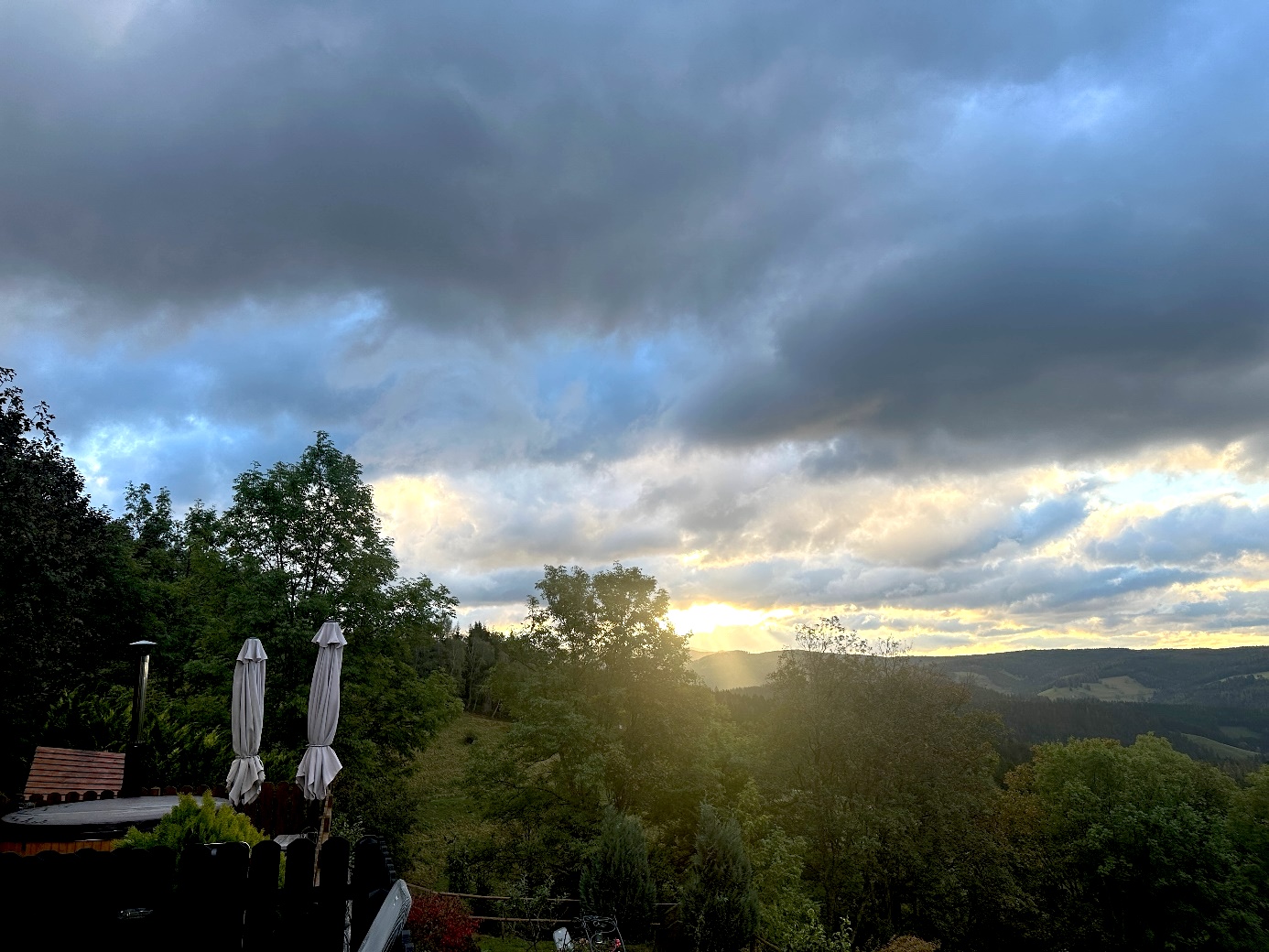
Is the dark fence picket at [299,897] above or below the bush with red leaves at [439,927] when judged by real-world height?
above

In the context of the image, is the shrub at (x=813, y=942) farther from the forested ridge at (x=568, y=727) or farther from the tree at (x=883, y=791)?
the tree at (x=883, y=791)

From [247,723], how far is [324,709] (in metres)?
2.26

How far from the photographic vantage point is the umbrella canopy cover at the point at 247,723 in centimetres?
1134

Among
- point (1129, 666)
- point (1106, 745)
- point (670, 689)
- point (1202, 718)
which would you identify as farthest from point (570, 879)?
point (1129, 666)

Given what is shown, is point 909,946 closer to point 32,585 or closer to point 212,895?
point 212,895

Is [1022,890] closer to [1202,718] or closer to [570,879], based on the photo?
[570,879]

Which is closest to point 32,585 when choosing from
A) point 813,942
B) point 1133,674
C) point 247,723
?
point 247,723

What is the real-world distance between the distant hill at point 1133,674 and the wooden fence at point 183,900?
15315 cm

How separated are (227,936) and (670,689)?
17052 millimetres

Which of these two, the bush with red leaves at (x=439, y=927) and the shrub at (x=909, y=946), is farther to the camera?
the shrub at (x=909, y=946)

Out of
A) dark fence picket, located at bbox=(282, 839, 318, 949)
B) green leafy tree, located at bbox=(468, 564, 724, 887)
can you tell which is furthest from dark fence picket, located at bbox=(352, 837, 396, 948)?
green leafy tree, located at bbox=(468, 564, 724, 887)

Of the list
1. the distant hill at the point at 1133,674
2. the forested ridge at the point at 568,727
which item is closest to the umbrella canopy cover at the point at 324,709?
the forested ridge at the point at 568,727

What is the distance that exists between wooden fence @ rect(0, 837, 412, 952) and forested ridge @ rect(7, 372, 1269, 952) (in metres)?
9.93

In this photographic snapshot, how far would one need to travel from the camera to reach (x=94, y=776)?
15.4 m
